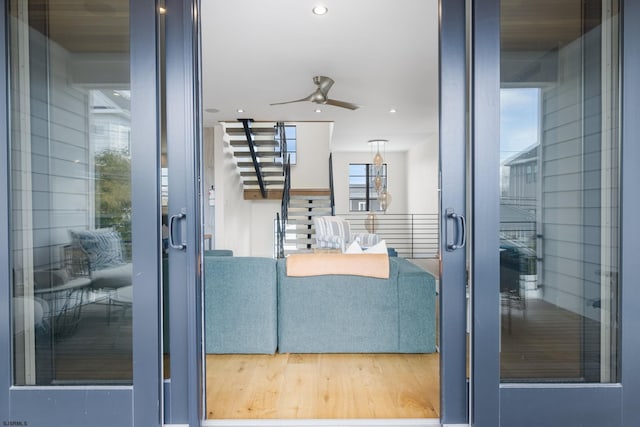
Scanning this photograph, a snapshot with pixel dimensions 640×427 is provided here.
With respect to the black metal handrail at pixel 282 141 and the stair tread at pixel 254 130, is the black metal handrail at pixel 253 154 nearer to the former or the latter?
the stair tread at pixel 254 130

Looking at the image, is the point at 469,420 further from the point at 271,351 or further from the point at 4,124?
the point at 4,124

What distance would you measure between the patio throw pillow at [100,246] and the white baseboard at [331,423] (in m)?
0.90

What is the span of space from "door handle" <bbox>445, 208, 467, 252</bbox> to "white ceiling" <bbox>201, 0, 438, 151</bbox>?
6.30 ft

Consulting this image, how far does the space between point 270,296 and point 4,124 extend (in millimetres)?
1782

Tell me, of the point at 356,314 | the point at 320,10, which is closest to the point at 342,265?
the point at 356,314

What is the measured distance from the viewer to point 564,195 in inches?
67.6

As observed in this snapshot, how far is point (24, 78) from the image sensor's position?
1733 millimetres

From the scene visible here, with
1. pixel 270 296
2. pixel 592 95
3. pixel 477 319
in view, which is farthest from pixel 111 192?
pixel 592 95

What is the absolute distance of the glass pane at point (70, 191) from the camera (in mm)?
1691

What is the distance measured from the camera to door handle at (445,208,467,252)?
1666 mm

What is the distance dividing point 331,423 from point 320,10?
281 cm

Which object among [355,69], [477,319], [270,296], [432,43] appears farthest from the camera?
[355,69]

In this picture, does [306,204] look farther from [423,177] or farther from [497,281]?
[497,281]

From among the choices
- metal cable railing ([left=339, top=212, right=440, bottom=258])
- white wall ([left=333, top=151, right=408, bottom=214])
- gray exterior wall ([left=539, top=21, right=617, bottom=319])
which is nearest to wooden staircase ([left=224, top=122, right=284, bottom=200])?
metal cable railing ([left=339, top=212, right=440, bottom=258])
